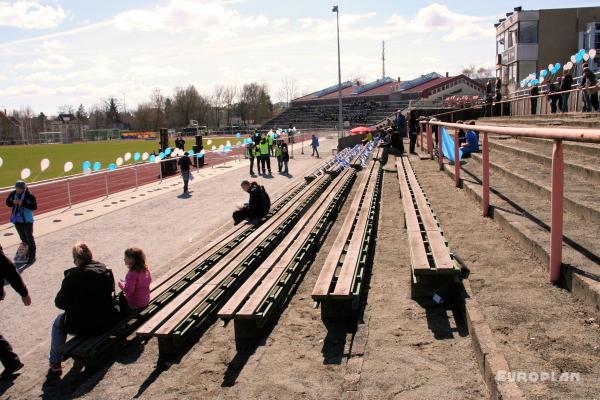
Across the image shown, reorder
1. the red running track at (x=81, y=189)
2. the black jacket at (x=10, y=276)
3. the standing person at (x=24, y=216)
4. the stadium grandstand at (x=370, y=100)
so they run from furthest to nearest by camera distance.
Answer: the stadium grandstand at (x=370, y=100), the red running track at (x=81, y=189), the standing person at (x=24, y=216), the black jacket at (x=10, y=276)

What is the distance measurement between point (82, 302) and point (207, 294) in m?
1.29

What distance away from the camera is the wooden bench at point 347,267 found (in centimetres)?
480

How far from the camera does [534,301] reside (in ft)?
13.3

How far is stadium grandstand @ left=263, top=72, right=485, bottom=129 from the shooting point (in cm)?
6931

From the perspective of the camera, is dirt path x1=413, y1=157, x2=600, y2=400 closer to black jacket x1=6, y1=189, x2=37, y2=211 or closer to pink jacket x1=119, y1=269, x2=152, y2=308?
pink jacket x1=119, y1=269, x2=152, y2=308

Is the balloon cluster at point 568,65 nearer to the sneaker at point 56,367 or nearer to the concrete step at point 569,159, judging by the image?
the concrete step at point 569,159

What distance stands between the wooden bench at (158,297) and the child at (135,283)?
0.43 ft

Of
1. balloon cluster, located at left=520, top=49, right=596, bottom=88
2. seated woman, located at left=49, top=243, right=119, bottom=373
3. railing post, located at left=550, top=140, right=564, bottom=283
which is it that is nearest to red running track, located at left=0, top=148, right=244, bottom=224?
seated woman, located at left=49, top=243, right=119, bottom=373

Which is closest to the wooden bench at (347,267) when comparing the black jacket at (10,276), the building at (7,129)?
the black jacket at (10,276)

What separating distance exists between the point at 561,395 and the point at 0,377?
4.81 metres

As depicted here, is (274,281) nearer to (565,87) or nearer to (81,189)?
(565,87)

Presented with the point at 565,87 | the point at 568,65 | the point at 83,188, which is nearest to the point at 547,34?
the point at 568,65

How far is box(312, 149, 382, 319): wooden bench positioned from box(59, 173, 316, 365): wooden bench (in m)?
1.82

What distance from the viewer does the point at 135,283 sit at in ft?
18.9
